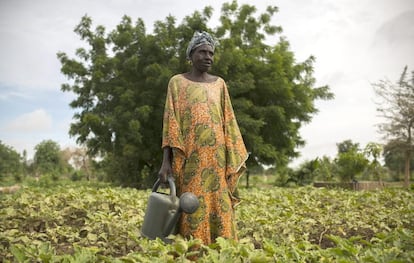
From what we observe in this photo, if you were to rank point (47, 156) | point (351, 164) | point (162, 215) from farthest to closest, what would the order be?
point (47, 156)
point (351, 164)
point (162, 215)

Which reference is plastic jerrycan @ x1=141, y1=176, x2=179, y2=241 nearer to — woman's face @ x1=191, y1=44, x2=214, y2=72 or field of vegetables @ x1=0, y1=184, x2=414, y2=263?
field of vegetables @ x1=0, y1=184, x2=414, y2=263

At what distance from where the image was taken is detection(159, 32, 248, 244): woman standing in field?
3.18 metres

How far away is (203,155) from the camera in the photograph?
126 inches

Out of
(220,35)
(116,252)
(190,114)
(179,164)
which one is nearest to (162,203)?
(179,164)

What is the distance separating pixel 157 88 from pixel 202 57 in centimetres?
1361

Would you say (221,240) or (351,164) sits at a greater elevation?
(351,164)

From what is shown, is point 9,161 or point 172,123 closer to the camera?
point 172,123

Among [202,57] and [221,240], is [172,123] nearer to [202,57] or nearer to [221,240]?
[202,57]

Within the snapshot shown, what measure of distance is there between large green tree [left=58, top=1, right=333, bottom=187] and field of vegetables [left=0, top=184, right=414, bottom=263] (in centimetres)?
920

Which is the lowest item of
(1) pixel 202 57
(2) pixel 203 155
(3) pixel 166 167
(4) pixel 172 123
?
(3) pixel 166 167

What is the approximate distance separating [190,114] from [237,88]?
13312 mm

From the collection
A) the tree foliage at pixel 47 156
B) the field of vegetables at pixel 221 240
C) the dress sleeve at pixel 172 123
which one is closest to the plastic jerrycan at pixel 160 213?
the field of vegetables at pixel 221 240

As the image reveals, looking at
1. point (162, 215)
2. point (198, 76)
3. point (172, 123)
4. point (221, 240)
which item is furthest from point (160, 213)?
point (198, 76)

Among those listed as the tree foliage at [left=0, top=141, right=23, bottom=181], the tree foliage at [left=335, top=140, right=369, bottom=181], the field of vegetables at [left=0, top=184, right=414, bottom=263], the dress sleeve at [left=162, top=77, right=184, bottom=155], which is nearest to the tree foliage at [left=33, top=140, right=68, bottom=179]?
the tree foliage at [left=0, top=141, right=23, bottom=181]
